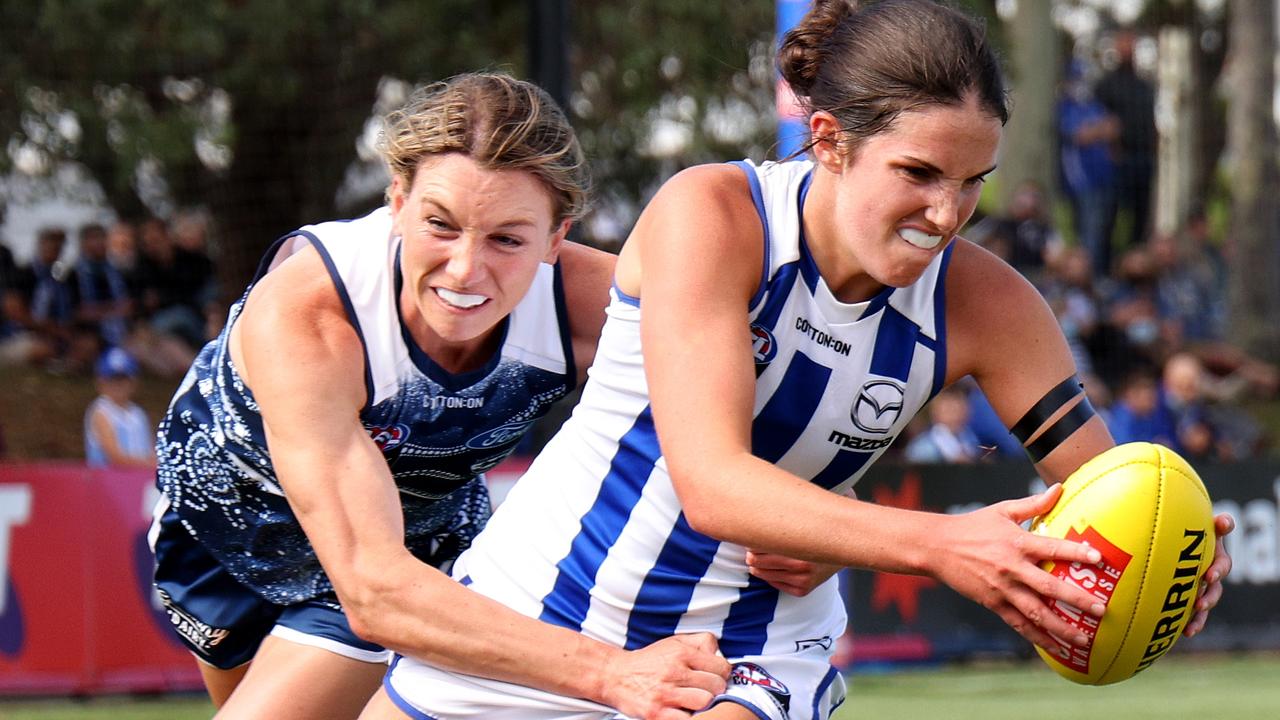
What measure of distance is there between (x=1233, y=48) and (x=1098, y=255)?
6710 mm

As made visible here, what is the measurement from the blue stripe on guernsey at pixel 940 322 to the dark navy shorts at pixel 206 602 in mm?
1582

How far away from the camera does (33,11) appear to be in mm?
11469

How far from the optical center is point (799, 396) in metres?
2.71

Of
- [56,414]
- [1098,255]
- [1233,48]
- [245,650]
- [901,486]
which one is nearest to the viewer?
[245,650]

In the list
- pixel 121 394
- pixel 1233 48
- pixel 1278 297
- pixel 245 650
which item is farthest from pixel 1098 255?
pixel 245 650

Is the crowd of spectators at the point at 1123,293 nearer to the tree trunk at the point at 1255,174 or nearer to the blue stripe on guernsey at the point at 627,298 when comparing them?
the tree trunk at the point at 1255,174

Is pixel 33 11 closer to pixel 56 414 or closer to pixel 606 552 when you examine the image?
pixel 56 414

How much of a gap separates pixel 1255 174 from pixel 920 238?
17813mm

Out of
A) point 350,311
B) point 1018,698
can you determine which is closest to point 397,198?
point 350,311

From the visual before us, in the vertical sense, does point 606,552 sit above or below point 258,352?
below

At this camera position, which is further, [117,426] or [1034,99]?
[1034,99]

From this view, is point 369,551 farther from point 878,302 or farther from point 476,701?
point 878,302

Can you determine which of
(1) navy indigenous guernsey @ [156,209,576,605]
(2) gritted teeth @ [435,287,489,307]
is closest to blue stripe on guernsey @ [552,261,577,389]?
(1) navy indigenous guernsey @ [156,209,576,605]

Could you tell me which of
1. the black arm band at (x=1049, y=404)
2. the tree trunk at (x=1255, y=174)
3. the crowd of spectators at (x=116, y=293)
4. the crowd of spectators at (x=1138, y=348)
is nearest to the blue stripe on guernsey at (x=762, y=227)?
the black arm band at (x=1049, y=404)
